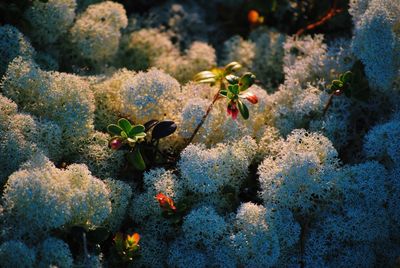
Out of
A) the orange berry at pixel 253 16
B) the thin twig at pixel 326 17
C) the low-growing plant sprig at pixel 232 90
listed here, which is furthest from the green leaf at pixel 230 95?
the orange berry at pixel 253 16

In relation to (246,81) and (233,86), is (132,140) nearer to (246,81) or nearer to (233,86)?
(233,86)

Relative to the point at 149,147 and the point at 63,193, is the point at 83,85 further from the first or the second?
the point at 63,193

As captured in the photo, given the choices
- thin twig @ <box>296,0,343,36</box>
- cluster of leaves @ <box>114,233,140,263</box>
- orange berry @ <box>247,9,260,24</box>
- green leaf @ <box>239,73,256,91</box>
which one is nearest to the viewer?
cluster of leaves @ <box>114,233,140,263</box>

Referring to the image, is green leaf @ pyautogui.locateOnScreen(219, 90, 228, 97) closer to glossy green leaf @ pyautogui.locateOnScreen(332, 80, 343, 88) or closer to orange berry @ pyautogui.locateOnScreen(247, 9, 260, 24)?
glossy green leaf @ pyautogui.locateOnScreen(332, 80, 343, 88)

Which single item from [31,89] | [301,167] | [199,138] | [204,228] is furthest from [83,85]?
[301,167]

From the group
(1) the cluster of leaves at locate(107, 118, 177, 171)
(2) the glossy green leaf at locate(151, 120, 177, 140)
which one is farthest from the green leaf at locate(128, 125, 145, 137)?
(2) the glossy green leaf at locate(151, 120, 177, 140)

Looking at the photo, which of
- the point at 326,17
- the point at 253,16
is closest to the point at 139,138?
the point at 253,16

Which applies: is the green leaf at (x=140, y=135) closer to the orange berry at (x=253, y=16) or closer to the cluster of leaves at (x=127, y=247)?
the cluster of leaves at (x=127, y=247)
